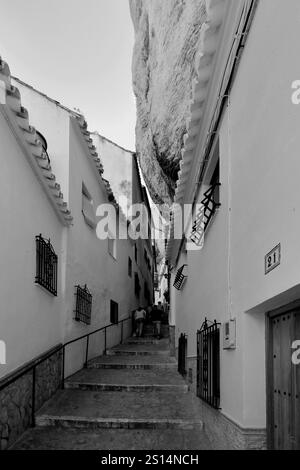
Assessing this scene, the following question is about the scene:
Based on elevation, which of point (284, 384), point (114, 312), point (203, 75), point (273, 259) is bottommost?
point (284, 384)

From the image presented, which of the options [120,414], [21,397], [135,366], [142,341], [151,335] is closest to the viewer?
[21,397]

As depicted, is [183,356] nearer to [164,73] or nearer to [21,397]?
[21,397]

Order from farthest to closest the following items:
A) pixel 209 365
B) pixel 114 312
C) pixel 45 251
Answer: pixel 114 312
pixel 45 251
pixel 209 365

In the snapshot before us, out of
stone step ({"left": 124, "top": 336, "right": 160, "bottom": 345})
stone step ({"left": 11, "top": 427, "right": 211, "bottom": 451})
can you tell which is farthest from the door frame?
stone step ({"left": 124, "top": 336, "right": 160, "bottom": 345})

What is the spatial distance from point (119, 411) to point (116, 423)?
57cm

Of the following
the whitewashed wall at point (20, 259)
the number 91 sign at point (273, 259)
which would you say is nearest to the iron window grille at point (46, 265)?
the whitewashed wall at point (20, 259)

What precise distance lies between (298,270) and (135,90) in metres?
16.1

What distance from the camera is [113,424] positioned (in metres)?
7.21

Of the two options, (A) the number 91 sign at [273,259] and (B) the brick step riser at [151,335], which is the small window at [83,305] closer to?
(A) the number 91 sign at [273,259]

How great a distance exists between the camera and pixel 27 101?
1077cm

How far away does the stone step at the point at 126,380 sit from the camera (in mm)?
9258

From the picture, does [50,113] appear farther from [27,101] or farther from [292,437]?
[292,437]

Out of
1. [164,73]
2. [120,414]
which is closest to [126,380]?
[120,414]

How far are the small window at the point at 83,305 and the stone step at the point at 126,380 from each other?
1202 mm
